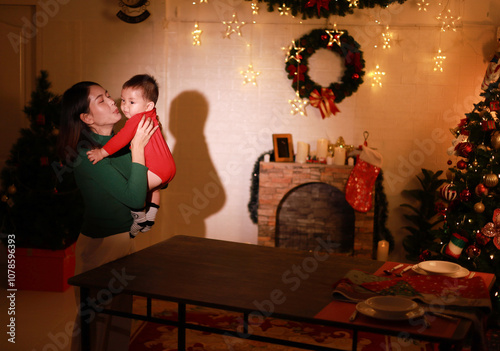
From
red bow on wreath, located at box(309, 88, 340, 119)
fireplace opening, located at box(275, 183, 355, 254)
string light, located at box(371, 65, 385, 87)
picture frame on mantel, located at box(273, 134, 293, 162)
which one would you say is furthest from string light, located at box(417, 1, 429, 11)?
fireplace opening, located at box(275, 183, 355, 254)

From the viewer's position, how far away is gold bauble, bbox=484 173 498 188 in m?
3.61

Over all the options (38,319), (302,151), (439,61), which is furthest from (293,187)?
(38,319)

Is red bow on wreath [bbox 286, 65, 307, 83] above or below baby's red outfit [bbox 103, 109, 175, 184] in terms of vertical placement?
above

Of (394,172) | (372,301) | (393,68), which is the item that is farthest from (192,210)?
(372,301)

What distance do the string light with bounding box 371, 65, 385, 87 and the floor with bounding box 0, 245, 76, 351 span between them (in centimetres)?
335

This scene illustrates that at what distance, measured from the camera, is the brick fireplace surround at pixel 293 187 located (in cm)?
488

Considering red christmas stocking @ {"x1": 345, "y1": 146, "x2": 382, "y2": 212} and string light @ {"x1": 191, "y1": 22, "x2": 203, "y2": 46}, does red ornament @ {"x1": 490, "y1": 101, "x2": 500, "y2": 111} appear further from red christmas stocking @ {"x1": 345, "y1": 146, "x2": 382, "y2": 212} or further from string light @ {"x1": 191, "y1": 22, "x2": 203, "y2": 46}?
string light @ {"x1": 191, "y1": 22, "x2": 203, "y2": 46}

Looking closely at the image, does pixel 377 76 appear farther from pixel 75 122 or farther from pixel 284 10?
pixel 75 122

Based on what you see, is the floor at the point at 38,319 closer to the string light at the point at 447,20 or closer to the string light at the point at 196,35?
the string light at the point at 196,35

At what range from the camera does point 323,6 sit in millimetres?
4816

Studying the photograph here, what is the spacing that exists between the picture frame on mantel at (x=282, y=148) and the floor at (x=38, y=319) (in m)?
2.23

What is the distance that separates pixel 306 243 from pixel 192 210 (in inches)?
48.5

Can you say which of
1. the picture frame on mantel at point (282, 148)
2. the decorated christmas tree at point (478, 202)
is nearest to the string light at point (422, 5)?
the decorated christmas tree at point (478, 202)

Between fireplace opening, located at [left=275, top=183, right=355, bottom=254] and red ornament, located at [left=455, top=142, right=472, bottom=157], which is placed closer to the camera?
red ornament, located at [left=455, top=142, right=472, bottom=157]
